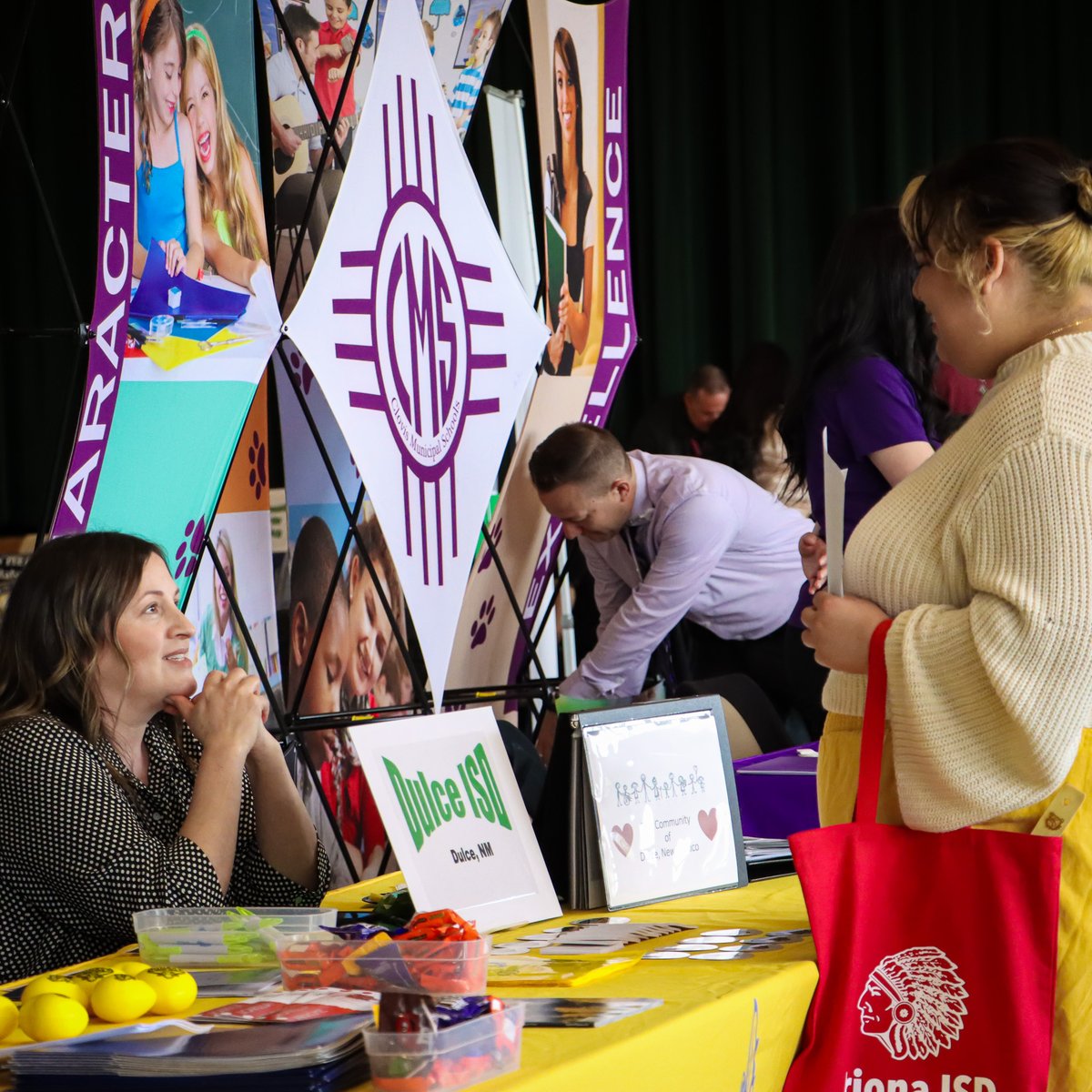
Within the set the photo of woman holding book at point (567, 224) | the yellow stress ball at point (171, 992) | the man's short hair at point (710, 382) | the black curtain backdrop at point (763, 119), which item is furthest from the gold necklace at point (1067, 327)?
the black curtain backdrop at point (763, 119)

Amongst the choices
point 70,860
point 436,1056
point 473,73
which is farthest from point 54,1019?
point 473,73

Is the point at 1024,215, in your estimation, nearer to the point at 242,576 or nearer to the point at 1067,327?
the point at 1067,327

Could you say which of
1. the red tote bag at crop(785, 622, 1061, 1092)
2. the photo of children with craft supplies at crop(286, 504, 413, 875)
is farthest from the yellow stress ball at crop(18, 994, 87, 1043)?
the photo of children with craft supplies at crop(286, 504, 413, 875)

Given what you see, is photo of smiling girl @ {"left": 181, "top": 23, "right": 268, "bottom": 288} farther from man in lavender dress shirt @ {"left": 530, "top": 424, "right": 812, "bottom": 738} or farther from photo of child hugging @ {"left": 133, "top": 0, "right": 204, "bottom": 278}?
man in lavender dress shirt @ {"left": 530, "top": 424, "right": 812, "bottom": 738}

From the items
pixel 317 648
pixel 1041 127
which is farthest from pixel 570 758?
pixel 1041 127

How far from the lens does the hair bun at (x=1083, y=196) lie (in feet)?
4.19

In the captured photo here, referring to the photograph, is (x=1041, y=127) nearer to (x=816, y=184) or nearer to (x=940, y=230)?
(x=816, y=184)

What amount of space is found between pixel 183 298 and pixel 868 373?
0.96 metres

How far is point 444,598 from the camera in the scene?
98.1 inches

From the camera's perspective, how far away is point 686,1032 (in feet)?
3.53

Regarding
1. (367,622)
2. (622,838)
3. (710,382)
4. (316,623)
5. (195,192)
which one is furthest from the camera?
(710,382)

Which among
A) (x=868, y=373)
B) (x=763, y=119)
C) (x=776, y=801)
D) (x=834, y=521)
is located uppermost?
(x=763, y=119)

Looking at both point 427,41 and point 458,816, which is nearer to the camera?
point 458,816

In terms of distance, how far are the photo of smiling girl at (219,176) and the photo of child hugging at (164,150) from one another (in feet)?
0.06
